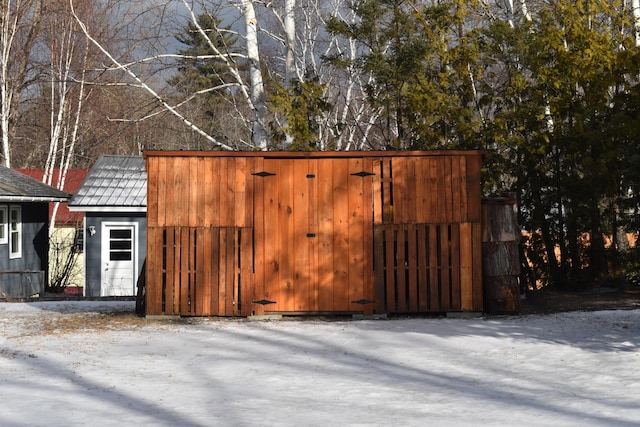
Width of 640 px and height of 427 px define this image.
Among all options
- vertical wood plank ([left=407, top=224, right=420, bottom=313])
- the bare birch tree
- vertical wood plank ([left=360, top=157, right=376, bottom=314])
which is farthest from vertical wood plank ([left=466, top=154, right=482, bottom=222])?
the bare birch tree

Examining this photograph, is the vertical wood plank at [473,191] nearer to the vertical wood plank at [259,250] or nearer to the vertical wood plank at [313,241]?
the vertical wood plank at [313,241]

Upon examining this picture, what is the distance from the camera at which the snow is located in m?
7.03

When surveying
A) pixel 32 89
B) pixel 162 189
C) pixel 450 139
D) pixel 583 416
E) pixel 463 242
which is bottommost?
pixel 583 416

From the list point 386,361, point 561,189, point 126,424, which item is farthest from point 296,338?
point 561,189

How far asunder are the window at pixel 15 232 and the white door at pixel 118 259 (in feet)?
8.09

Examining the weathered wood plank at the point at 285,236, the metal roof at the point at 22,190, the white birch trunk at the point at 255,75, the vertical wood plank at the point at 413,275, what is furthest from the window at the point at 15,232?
the vertical wood plank at the point at 413,275

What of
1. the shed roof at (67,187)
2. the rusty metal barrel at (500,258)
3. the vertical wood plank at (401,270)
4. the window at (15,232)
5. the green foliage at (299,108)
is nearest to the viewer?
the vertical wood plank at (401,270)

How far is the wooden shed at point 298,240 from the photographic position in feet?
43.5

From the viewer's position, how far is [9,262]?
21.7 m

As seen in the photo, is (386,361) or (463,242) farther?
(463,242)

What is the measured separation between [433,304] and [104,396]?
21.7ft

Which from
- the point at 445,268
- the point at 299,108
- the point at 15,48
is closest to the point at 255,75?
the point at 299,108

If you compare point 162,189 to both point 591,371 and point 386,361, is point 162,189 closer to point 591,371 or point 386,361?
point 386,361

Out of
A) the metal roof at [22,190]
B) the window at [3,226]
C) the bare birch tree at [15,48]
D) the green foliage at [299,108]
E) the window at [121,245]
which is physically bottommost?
the window at [121,245]
